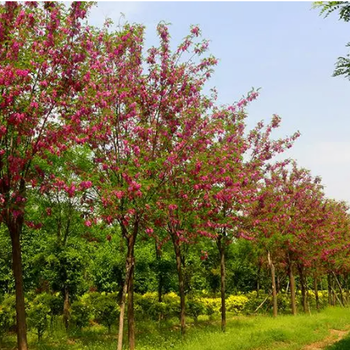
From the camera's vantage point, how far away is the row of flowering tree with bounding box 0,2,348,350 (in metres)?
10.1

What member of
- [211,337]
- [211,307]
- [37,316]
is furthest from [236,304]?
[37,316]

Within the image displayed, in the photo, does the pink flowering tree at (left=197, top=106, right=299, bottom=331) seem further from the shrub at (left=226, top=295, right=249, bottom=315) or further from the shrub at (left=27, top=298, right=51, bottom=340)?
the shrub at (left=226, top=295, right=249, bottom=315)

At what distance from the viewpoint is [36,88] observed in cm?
1048

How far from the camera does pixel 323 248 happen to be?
28.9 metres

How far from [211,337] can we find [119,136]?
31.0 ft

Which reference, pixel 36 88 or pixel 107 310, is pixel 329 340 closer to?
pixel 107 310

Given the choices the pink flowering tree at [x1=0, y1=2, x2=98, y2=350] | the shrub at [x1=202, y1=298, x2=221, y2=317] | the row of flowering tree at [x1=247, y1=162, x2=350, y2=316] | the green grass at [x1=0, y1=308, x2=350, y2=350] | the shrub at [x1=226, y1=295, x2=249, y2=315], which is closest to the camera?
the pink flowering tree at [x1=0, y1=2, x2=98, y2=350]

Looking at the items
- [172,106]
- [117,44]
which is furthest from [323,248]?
[117,44]

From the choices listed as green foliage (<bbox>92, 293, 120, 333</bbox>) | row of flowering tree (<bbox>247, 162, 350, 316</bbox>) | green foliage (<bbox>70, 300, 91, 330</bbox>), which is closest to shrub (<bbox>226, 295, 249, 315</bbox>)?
row of flowering tree (<bbox>247, 162, 350, 316</bbox>)

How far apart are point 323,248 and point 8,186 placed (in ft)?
80.8

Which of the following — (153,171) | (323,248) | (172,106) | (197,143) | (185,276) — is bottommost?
(185,276)

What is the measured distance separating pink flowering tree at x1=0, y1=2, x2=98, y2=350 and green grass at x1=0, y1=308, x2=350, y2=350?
20.9 feet

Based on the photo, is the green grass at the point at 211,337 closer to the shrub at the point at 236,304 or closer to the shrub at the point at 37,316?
the shrub at the point at 37,316

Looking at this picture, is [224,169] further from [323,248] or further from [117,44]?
[323,248]
